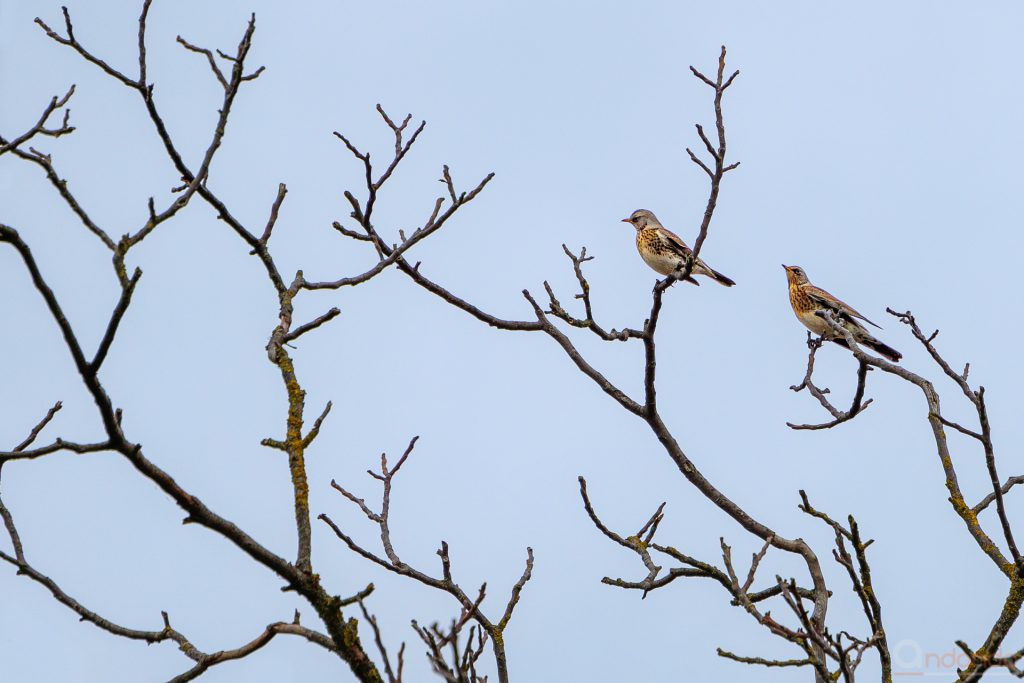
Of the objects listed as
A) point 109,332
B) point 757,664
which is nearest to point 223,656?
point 109,332

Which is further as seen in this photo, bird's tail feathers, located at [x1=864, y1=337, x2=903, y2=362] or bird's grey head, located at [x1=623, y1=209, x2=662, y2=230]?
bird's grey head, located at [x1=623, y1=209, x2=662, y2=230]

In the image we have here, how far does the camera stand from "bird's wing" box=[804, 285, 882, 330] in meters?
8.96

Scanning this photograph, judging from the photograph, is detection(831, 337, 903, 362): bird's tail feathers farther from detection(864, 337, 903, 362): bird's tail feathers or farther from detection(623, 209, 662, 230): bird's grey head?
detection(623, 209, 662, 230): bird's grey head

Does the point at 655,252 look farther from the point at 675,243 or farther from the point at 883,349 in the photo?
the point at 883,349

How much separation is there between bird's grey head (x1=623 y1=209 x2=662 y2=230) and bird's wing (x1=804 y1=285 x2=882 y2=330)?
258 centimetres

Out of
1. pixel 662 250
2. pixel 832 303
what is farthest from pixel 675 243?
pixel 832 303

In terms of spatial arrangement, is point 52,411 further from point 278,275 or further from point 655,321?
point 655,321

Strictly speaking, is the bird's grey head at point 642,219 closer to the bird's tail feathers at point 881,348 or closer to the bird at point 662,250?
the bird at point 662,250

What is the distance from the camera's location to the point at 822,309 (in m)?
8.48

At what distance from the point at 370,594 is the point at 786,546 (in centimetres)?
287

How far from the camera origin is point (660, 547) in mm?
5105

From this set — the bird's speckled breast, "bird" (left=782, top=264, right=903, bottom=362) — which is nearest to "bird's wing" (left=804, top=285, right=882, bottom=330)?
"bird" (left=782, top=264, right=903, bottom=362)

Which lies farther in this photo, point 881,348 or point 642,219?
point 642,219

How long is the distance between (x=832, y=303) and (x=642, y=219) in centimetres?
352
